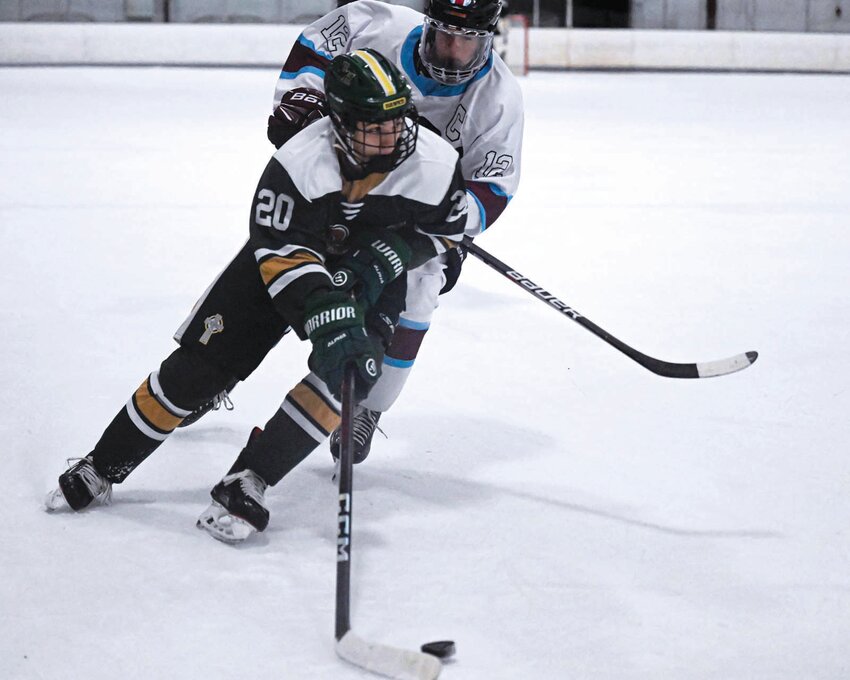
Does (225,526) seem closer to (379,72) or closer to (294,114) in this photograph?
(379,72)

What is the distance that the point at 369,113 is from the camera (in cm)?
196

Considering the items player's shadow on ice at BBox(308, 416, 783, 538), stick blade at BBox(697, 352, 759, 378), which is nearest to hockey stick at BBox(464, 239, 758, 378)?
stick blade at BBox(697, 352, 759, 378)

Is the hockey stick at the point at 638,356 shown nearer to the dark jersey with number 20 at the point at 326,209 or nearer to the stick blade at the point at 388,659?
the dark jersey with number 20 at the point at 326,209

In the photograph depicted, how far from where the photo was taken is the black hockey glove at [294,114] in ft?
8.30

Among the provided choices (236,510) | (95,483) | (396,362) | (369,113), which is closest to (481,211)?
(396,362)

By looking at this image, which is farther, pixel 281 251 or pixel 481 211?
pixel 481 211

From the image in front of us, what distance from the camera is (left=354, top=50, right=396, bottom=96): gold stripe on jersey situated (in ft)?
6.50

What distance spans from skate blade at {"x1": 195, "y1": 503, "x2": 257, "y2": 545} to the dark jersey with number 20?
36cm

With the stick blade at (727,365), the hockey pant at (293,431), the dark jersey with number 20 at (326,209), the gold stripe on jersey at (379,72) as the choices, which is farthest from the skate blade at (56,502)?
the stick blade at (727,365)

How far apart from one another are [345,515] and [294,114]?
104 cm

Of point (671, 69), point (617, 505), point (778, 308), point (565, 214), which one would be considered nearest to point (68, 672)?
point (617, 505)

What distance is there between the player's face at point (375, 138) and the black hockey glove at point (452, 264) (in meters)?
0.69

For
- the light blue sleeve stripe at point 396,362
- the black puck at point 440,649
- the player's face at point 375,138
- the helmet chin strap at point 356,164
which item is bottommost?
the black puck at point 440,649

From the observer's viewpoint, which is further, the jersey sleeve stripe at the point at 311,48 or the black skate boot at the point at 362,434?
the jersey sleeve stripe at the point at 311,48
